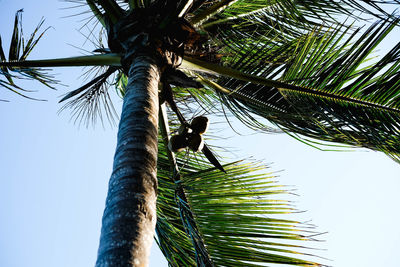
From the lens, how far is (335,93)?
2398 mm

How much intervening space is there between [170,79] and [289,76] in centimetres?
91

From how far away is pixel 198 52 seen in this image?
2.79 m

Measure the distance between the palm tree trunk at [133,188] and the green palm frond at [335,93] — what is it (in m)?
0.91

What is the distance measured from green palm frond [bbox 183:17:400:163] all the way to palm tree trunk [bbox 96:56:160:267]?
2.97 ft

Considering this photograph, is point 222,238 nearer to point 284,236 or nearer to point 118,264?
point 284,236

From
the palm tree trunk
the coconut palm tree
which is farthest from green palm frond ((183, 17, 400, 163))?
the palm tree trunk

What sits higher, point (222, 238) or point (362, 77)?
point (362, 77)

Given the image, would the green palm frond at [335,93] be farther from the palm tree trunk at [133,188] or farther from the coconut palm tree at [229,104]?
the palm tree trunk at [133,188]

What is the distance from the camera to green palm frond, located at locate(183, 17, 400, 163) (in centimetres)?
222

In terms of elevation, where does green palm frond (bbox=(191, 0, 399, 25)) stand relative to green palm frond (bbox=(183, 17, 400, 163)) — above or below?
above

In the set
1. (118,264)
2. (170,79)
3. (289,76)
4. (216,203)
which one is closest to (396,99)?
(289,76)

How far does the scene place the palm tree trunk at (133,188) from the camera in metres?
1.13

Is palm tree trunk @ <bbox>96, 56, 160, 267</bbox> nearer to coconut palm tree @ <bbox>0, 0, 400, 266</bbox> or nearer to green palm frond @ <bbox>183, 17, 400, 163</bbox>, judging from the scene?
coconut palm tree @ <bbox>0, 0, 400, 266</bbox>

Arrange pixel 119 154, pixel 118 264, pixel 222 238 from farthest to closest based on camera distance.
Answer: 1. pixel 222 238
2. pixel 119 154
3. pixel 118 264
